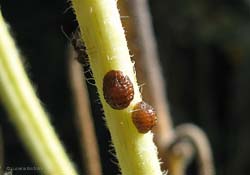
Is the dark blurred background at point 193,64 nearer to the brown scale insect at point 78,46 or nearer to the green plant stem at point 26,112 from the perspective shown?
the brown scale insect at point 78,46

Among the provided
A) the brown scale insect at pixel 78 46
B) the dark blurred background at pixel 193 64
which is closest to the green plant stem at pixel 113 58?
the brown scale insect at pixel 78 46

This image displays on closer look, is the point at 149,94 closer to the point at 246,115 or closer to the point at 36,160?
the point at 36,160

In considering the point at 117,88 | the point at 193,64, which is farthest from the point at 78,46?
the point at 193,64

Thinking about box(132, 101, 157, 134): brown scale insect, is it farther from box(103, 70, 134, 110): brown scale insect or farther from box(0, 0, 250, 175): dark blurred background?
box(0, 0, 250, 175): dark blurred background

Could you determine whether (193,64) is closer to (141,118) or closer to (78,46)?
(78,46)

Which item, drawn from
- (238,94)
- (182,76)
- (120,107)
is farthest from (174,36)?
(120,107)

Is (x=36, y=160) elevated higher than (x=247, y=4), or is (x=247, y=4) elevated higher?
(x=36, y=160)

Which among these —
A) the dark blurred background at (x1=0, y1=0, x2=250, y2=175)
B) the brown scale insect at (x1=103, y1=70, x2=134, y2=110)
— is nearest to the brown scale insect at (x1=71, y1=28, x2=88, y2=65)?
the brown scale insect at (x1=103, y1=70, x2=134, y2=110)
